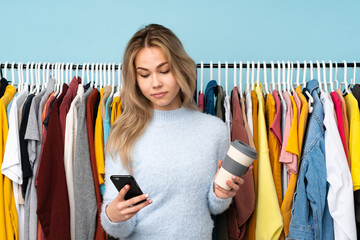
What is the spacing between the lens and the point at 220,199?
1437mm

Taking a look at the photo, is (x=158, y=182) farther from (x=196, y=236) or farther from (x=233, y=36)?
(x=233, y=36)

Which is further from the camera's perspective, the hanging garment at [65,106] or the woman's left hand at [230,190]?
the hanging garment at [65,106]

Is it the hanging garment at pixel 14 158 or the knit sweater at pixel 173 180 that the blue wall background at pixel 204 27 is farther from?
the knit sweater at pixel 173 180

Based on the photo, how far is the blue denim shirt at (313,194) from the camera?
1.64 m

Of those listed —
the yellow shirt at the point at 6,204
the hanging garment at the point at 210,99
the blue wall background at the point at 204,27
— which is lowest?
the yellow shirt at the point at 6,204

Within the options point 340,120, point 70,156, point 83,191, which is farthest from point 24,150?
point 340,120

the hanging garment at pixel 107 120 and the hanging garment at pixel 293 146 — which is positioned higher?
the hanging garment at pixel 107 120

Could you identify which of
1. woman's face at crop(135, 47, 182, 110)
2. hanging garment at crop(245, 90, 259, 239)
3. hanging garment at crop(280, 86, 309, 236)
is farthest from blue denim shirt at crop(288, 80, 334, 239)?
woman's face at crop(135, 47, 182, 110)

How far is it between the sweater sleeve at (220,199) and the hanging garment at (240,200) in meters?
0.13

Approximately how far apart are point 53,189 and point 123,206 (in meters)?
0.53

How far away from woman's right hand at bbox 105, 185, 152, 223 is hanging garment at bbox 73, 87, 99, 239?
347mm

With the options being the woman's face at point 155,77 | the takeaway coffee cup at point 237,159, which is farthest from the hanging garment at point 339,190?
the woman's face at point 155,77

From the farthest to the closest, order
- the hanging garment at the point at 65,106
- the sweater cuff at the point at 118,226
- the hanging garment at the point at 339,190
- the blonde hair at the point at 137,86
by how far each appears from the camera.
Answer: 1. the hanging garment at the point at 65,106
2. the hanging garment at the point at 339,190
3. the blonde hair at the point at 137,86
4. the sweater cuff at the point at 118,226

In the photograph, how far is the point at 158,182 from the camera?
55.7 inches
